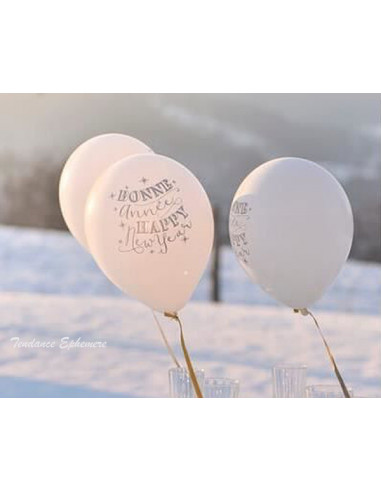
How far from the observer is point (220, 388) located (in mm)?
2658

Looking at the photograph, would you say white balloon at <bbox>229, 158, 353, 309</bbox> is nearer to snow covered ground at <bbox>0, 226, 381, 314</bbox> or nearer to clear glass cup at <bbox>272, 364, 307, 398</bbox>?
clear glass cup at <bbox>272, 364, 307, 398</bbox>

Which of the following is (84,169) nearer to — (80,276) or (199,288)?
(80,276)

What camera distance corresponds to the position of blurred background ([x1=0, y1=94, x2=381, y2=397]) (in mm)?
2904

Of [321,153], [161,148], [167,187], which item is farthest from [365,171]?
[167,187]

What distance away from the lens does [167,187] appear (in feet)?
7.97

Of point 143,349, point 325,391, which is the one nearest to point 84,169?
point 143,349

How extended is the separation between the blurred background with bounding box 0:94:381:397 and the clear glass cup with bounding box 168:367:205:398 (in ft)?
0.71

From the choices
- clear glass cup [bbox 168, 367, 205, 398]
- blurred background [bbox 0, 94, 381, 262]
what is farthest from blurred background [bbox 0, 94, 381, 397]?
clear glass cup [bbox 168, 367, 205, 398]
